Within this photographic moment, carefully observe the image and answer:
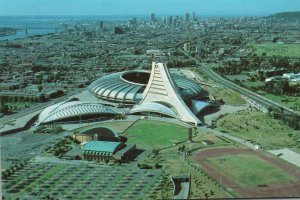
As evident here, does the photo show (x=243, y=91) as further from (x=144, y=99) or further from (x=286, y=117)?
(x=144, y=99)

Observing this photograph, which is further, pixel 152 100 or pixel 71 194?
pixel 152 100

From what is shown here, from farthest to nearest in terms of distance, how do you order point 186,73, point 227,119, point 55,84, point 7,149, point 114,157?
point 186,73, point 55,84, point 227,119, point 7,149, point 114,157

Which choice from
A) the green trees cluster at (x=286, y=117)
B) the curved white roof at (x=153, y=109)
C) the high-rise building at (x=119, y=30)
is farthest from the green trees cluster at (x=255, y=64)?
the curved white roof at (x=153, y=109)

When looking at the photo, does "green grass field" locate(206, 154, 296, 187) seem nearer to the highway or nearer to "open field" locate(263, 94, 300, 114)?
the highway

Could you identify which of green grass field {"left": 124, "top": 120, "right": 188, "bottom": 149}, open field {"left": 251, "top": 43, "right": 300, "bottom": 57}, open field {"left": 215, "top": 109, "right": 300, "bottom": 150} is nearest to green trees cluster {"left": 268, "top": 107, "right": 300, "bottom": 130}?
open field {"left": 215, "top": 109, "right": 300, "bottom": 150}

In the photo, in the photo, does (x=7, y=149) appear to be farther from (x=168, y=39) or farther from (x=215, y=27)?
(x=215, y=27)

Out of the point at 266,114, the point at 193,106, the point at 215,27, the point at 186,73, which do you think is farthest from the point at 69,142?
the point at 215,27

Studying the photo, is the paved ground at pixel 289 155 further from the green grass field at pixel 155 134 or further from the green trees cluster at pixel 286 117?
the green grass field at pixel 155 134
